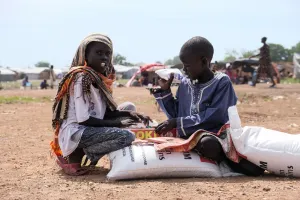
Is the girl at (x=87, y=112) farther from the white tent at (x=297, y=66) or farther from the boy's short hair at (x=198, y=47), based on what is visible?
the white tent at (x=297, y=66)

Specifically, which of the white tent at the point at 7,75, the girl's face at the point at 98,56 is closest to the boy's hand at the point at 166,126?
the girl's face at the point at 98,56

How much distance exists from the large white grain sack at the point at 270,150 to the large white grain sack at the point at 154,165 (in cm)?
31

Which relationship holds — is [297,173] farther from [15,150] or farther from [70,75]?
[15,150]

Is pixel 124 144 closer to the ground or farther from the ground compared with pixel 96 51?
closer to the ground

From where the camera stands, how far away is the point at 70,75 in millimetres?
3697

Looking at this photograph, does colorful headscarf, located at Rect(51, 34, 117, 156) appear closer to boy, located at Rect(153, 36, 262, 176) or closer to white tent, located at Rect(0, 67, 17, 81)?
boy, located at Rect(153, 36, 262, 176)

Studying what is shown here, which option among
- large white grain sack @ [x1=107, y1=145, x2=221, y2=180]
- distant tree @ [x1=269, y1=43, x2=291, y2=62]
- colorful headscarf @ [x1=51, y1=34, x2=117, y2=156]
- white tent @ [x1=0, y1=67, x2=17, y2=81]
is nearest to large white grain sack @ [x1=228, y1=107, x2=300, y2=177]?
large white grain sack @ [x1=107, y1=145, x2=221, y2=180]

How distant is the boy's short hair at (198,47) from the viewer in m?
3.70

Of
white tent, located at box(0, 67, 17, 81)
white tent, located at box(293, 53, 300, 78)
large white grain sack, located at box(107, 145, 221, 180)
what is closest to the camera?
large white grain sack, located at box(107, 145, 221, 180)

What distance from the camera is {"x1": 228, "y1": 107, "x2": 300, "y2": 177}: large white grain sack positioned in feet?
11.3

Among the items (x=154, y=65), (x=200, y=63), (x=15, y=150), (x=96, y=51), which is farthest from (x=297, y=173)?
(x=154, y=65)

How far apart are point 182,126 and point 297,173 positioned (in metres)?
0.97

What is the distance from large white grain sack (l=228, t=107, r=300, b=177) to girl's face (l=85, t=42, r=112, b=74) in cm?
114

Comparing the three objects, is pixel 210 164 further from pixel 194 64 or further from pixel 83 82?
pixel 83 82
